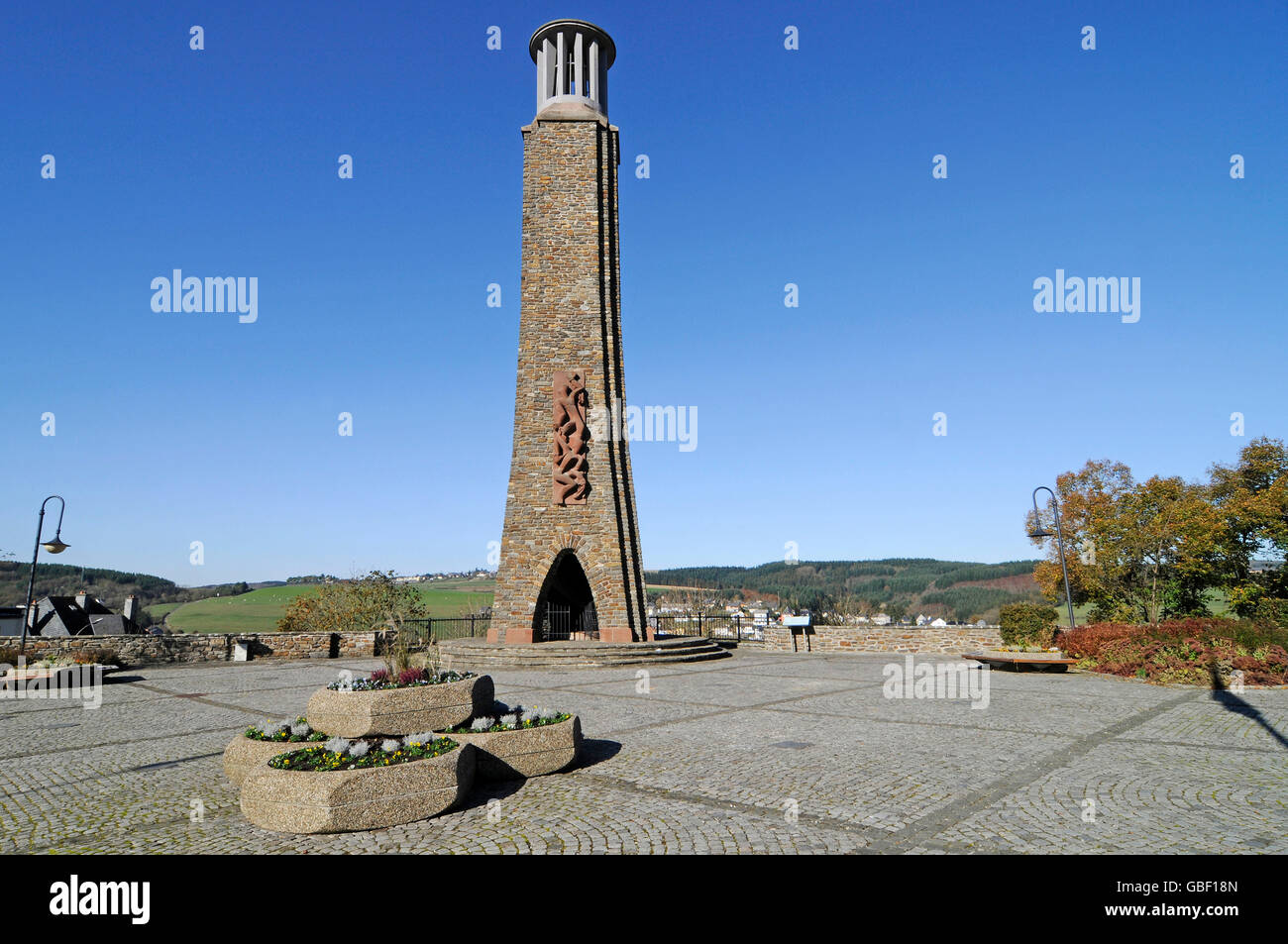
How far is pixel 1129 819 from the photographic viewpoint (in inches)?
218

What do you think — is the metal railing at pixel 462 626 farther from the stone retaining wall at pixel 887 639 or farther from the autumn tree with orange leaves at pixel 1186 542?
the autumn tree with orange leaves at pixel 1186 542

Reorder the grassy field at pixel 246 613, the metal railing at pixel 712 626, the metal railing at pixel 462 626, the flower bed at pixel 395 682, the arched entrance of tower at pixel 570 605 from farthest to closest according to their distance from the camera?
1. the grassy field at pixel 246 613
2. the metal railing at pixel 712 626
3. the metal railing at pixel 462 626
4. the arched entrance of tower at pixel 570 605
5. the flower bed at pixel 395 682

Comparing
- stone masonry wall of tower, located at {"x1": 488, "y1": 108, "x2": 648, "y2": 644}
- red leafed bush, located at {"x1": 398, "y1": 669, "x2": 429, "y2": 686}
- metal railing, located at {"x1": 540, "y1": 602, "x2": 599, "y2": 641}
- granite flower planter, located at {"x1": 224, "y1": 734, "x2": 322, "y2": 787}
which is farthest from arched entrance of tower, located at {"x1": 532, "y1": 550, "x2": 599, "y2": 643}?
granite flower planter, located at {"x1": 224, "y1": 734, "x2": 322, "y2": 787}

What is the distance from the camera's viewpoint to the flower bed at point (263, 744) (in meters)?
6.63

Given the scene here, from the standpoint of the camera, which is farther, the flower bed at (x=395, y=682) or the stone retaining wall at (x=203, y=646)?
the stone retaining wall at (x=203, y=646)

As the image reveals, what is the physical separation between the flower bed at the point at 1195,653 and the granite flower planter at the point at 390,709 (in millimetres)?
14730

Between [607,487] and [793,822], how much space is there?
51.8 ft

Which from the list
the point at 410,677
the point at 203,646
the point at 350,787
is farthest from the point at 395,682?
the point at 203,646

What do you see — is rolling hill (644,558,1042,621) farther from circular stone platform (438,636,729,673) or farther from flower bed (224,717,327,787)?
flower bed (224,717,327,787)

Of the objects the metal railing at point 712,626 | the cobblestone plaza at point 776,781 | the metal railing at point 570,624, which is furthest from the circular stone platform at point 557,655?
the metal railing at point 712,626

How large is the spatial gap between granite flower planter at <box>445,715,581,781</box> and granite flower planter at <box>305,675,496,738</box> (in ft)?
0.85

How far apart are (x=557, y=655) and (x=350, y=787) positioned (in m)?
13.7

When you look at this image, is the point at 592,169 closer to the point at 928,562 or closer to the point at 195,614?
the point at 195,614
